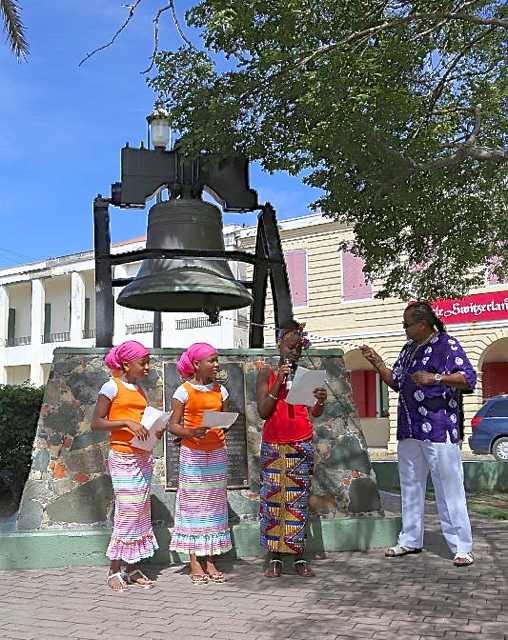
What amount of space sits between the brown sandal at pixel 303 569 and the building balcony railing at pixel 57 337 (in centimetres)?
3403

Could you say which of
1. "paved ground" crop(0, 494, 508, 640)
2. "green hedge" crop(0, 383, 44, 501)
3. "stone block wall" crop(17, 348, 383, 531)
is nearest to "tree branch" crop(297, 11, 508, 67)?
"stone block wall" crop(17, 348, 383, 531)

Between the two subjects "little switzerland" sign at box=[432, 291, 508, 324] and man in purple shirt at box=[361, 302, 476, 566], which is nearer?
man in purple shirt at box=[361, 302, 476, 566]

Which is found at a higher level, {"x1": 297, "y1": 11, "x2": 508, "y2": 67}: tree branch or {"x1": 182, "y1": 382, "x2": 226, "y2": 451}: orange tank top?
{"x1": 297, "y1": 11, "x2": 508, "y2": 67}: tree branch

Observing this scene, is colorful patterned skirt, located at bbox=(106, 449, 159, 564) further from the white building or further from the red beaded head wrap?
the white building

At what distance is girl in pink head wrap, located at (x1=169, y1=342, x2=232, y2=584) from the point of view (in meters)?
5.61

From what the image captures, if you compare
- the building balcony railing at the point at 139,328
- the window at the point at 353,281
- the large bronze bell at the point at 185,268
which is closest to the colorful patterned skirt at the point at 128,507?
the large bronze bell at the point at 185,268

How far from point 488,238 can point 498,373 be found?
16100mm

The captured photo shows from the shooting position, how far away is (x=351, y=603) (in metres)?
4.85

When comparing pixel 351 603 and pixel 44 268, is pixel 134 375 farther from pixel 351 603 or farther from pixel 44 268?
pixel 44 268

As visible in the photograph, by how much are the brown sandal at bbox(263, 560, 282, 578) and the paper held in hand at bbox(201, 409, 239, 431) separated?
1.04 m

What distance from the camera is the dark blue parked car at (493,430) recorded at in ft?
65.0

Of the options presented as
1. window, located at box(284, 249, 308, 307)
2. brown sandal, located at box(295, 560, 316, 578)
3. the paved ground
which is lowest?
the paved ground

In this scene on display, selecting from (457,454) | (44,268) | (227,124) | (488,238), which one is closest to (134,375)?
(457,454)

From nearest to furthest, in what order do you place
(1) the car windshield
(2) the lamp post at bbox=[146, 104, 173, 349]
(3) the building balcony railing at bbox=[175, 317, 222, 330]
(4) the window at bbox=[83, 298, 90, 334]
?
(2) the lamp post at bbox=[146, 104, 173, 349] < (1) the car windshield < (3) the building balcony railing at bbox=[175, 317, 222, 330] < (4) the window at bbox=[83, 298, 90, 334]
